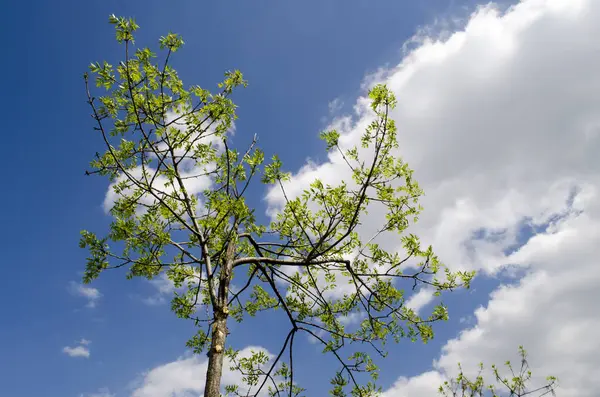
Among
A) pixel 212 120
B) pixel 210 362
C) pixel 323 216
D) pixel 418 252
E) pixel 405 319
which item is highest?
pixel 212 120

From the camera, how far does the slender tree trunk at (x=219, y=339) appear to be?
646cm

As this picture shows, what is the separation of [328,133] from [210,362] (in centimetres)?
401

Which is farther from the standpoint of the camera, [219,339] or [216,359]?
[219,339]

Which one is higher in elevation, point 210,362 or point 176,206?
point 176,206

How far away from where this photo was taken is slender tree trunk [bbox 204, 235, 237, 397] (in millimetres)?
6457

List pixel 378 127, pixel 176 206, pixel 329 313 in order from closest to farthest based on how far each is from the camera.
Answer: pixel 378 127, pixel 176 206, pixel 329 313

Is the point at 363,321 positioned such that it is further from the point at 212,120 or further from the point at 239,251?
the point at 212,120

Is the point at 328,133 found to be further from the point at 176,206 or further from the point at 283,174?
the point at 176,206

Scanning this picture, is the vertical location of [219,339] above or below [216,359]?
above

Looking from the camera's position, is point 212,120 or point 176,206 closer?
point 212,120

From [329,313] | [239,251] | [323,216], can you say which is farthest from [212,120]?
[329,313]

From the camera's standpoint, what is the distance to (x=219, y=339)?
6809mm

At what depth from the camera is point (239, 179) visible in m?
7.79

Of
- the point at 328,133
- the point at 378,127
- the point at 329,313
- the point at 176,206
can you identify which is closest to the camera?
the point at 378,127
